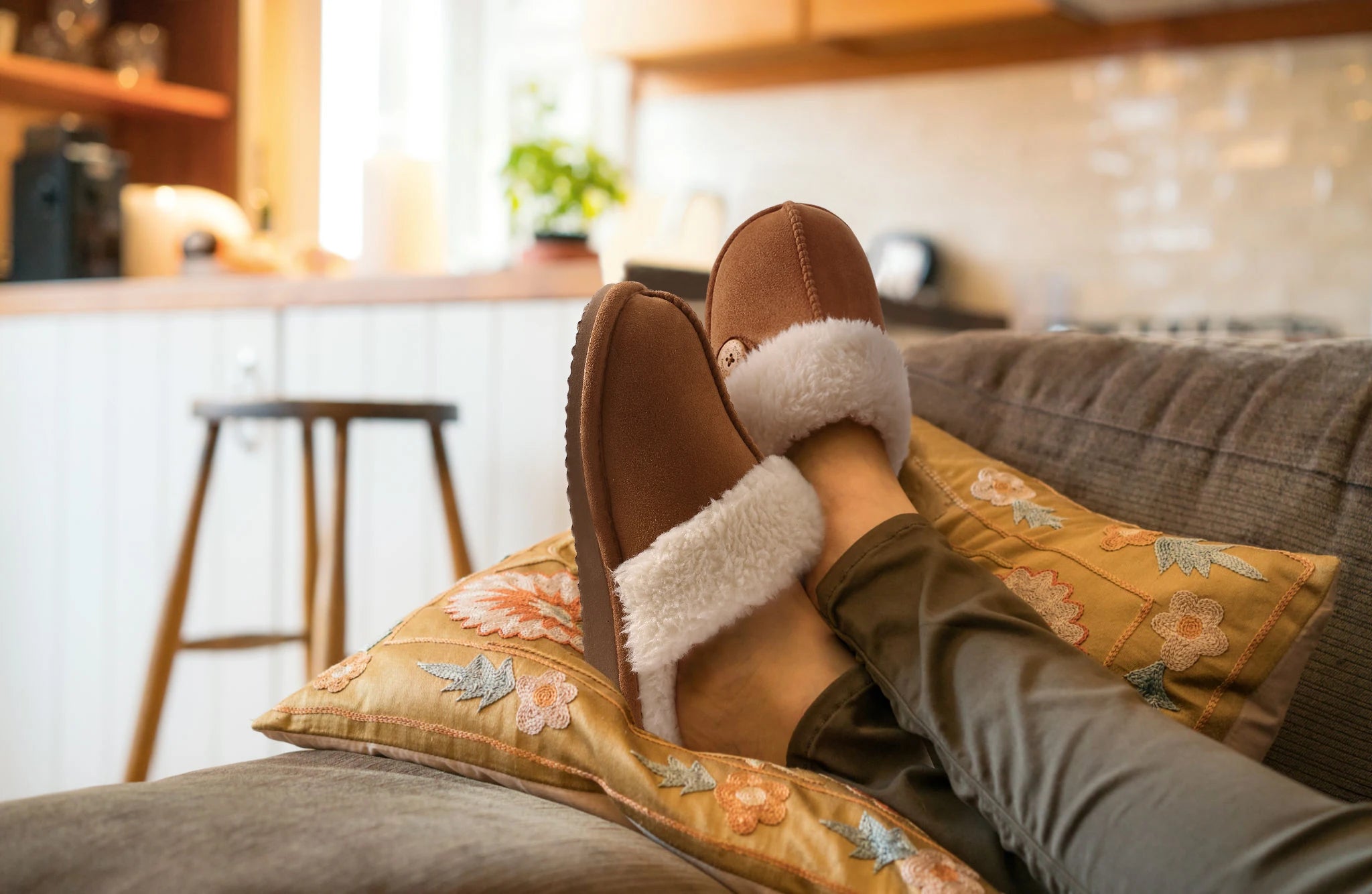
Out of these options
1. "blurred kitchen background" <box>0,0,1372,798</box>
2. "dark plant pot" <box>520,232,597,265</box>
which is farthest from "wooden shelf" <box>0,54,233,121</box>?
"dark plant pot" <box>520,232,597,265</box>

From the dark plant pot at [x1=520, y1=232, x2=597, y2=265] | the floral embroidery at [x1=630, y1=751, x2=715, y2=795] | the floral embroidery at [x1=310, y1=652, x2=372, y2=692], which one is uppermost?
the dark plant pot at [x1=520, y1=232, x2=597, y2=265]

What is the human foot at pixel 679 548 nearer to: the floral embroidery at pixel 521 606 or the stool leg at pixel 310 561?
the floral embroidery at pixel 521 606

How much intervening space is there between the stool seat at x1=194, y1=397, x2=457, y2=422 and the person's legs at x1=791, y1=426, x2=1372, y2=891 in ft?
2.86

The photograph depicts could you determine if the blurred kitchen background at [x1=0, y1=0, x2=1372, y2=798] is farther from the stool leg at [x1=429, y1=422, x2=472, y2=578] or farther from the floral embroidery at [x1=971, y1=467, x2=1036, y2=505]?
the floral embroidery at [x1=971, y1=467, x2=1036, y2=505]

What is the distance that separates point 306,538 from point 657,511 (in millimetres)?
1041

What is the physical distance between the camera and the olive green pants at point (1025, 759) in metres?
0.47

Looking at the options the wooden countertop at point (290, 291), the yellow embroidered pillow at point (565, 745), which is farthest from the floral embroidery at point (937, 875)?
the wooden countertop at point (290, 291)

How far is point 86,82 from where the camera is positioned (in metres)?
2.79

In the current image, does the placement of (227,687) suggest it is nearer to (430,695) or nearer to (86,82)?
(430,695)

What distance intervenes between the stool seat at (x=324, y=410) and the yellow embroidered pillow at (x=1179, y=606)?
0.89 metres

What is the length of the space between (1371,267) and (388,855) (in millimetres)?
2731

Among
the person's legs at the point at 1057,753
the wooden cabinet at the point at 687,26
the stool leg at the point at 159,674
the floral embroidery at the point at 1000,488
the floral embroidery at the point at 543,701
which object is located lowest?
the stool leg at the point at 159,674

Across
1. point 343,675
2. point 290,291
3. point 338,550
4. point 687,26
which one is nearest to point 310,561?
point 338,550

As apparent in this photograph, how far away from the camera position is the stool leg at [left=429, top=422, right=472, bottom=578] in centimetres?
153
